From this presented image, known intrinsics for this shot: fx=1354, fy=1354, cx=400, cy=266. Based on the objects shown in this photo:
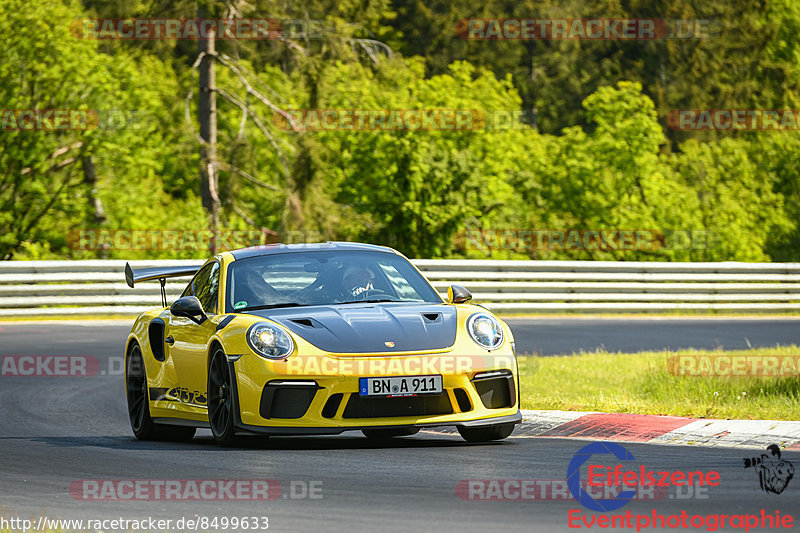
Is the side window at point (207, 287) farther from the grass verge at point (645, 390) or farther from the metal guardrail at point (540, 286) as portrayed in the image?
the metal guardrail at point (540, 286)

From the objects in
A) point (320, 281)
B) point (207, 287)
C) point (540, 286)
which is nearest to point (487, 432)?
point (320, 281)

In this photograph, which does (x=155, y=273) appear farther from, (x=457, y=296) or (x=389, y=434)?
(x=457, y=296)

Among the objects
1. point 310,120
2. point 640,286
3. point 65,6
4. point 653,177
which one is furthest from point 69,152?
point 653,177

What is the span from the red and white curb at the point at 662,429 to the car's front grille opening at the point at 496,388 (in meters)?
0.79

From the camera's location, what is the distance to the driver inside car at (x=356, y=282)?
920cm

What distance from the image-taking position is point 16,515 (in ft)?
20.0

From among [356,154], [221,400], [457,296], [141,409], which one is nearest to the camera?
[221,400]

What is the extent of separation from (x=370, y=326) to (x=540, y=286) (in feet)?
52.6

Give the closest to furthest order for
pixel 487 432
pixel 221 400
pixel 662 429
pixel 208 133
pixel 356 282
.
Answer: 1. pixel 221 400
2. pixel 487 432
3. pixel 662 429
4. pixel 356 282
5. pixel 208 133

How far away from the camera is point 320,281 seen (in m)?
9.23

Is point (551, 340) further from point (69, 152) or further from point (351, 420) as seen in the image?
point (69, 152)

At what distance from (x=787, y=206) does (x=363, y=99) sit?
15123mm

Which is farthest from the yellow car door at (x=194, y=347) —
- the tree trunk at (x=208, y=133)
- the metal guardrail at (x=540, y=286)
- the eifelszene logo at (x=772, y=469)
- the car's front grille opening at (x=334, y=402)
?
the tree trunk at (x=208, y=133)

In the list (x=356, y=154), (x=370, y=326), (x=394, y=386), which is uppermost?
(x=370, y=326)
